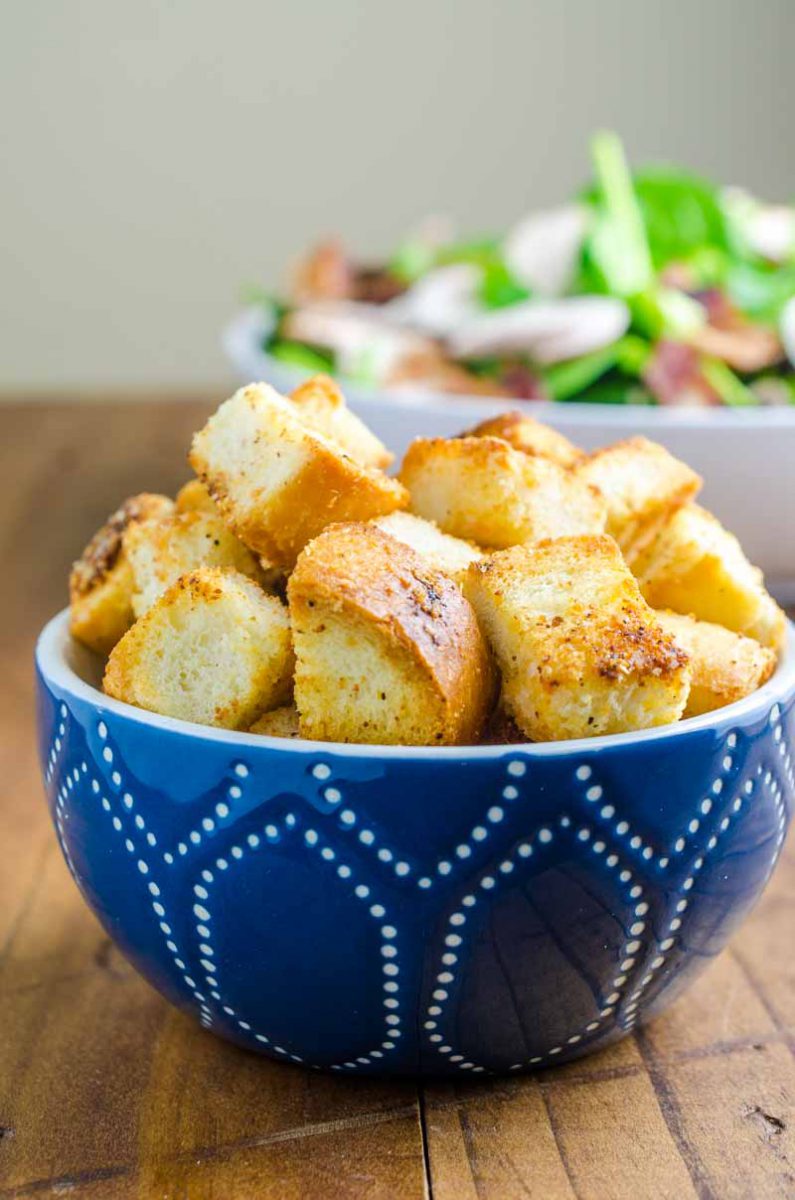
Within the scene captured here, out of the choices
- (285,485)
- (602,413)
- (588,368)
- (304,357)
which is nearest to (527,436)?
(285,485)

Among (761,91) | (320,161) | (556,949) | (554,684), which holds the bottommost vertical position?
(320,161)

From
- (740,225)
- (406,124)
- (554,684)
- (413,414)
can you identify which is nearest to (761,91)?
(406,124)

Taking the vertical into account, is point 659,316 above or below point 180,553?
below

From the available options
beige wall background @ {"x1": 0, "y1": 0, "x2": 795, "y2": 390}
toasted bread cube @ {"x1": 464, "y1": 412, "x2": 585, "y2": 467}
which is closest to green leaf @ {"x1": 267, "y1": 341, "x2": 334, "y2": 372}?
toasted bread cube @ {"x1": 464, "y1": 412, "x2": 585, "y2": 467}

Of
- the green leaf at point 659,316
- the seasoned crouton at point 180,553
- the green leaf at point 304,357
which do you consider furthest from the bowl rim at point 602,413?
the seasoned crouton at point 180,553

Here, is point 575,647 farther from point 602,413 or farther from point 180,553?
point 602,413

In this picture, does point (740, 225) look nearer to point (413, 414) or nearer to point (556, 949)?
point (413, 414)
